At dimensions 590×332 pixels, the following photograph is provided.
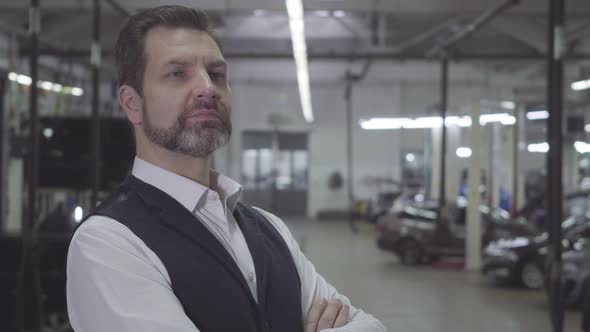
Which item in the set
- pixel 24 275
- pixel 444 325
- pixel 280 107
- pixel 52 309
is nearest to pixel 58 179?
pixel 52 309

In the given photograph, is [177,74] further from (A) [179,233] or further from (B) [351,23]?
(B) [351,23]

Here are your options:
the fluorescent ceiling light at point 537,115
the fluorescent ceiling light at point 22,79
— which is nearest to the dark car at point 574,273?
the fluorescent ceiling light at point 22,79

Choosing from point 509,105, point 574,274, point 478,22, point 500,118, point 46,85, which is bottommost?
point 574,274

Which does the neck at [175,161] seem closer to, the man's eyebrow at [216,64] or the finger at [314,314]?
the man's eyebrow at [216,64]

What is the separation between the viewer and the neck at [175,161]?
1.35 m

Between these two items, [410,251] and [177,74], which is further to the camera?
[410,251]

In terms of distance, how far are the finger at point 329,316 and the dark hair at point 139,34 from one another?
2.24 feet

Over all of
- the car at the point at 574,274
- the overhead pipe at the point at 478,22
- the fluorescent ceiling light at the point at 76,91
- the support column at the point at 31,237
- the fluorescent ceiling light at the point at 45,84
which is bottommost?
the car at the point at 574,274

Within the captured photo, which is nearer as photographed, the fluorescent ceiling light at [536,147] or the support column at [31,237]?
the support column at [31,237]

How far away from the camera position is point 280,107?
2058cm

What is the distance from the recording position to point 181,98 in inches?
52.1

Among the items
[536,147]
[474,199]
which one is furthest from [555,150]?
[536,147]

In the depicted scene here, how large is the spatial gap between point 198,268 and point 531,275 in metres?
8.71

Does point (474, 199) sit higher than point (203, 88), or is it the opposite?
point (203, 88)
